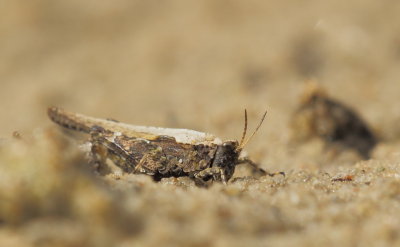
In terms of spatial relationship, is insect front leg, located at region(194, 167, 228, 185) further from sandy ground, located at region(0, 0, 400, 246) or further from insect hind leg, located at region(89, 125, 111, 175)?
insect hind leg, located at region(89, 125, 111, 175)

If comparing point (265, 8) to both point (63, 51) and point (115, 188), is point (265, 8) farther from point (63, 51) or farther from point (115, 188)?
point (115, 188)

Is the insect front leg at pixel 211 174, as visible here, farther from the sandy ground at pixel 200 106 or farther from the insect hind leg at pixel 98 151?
the insect hind leg at pixel 98 151

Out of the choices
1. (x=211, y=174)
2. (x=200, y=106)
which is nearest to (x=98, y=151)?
(x=211, y=174)

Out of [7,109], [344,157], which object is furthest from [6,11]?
[344,157]

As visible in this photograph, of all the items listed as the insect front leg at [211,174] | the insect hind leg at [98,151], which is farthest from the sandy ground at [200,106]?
the insect hind leg at [98,151]

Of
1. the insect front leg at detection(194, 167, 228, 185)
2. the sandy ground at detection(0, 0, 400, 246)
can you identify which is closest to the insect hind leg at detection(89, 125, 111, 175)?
the sandy ground at detection(0, 0, 400, 246)

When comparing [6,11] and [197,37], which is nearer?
[197,37]

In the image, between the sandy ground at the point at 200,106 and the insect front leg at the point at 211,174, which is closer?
the sandy ground at the point at 200,106

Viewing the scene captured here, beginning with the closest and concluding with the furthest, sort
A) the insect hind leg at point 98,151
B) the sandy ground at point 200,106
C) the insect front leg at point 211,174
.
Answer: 1. the sandy ground at point 200,106
2. the insect front leg at point 211,174
3. the insect hind leg at point 98,151
